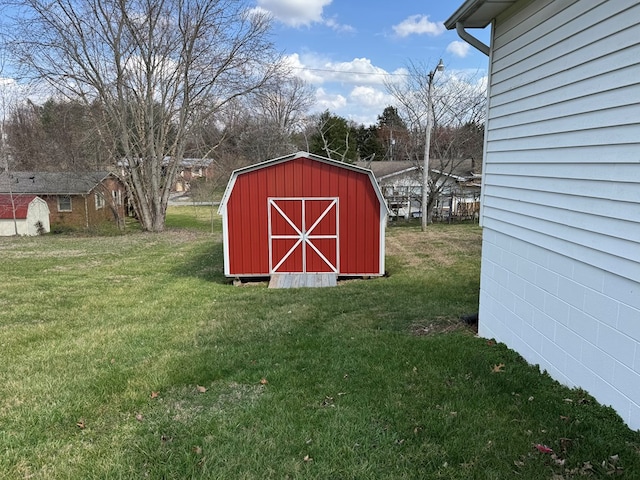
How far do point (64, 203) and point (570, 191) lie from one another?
28.8 m

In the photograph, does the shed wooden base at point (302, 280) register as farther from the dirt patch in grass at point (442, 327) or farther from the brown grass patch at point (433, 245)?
the dirt patch in grass at point (442, 327)

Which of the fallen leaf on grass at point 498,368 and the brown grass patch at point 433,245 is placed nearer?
the fallen leaf on grass at point 498,368

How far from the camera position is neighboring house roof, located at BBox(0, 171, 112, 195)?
2536cm

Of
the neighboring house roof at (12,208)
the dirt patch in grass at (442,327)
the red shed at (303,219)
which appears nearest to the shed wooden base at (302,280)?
the red shed at (303,219)

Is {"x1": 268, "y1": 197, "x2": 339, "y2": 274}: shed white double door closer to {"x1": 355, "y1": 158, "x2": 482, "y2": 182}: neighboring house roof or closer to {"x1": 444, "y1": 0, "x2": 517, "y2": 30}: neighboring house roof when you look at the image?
{"x1": 444, "y1": 0, "x2": 517, "y2": 30}: neighboring house roof

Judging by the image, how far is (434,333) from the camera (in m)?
5.14

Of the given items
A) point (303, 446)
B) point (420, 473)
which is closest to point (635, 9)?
point (420, 473)

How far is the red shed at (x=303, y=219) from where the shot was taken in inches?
374

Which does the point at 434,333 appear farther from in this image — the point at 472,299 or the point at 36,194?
the point at 36,194

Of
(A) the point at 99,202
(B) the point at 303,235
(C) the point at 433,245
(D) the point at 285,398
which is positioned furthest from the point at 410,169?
(D) the point at 285,398

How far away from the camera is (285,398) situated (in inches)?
138

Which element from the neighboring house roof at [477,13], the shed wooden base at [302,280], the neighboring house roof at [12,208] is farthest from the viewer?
the neighboring house roof at [12,208]

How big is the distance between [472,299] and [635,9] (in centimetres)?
496

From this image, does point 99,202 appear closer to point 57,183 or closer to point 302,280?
point 57,183
